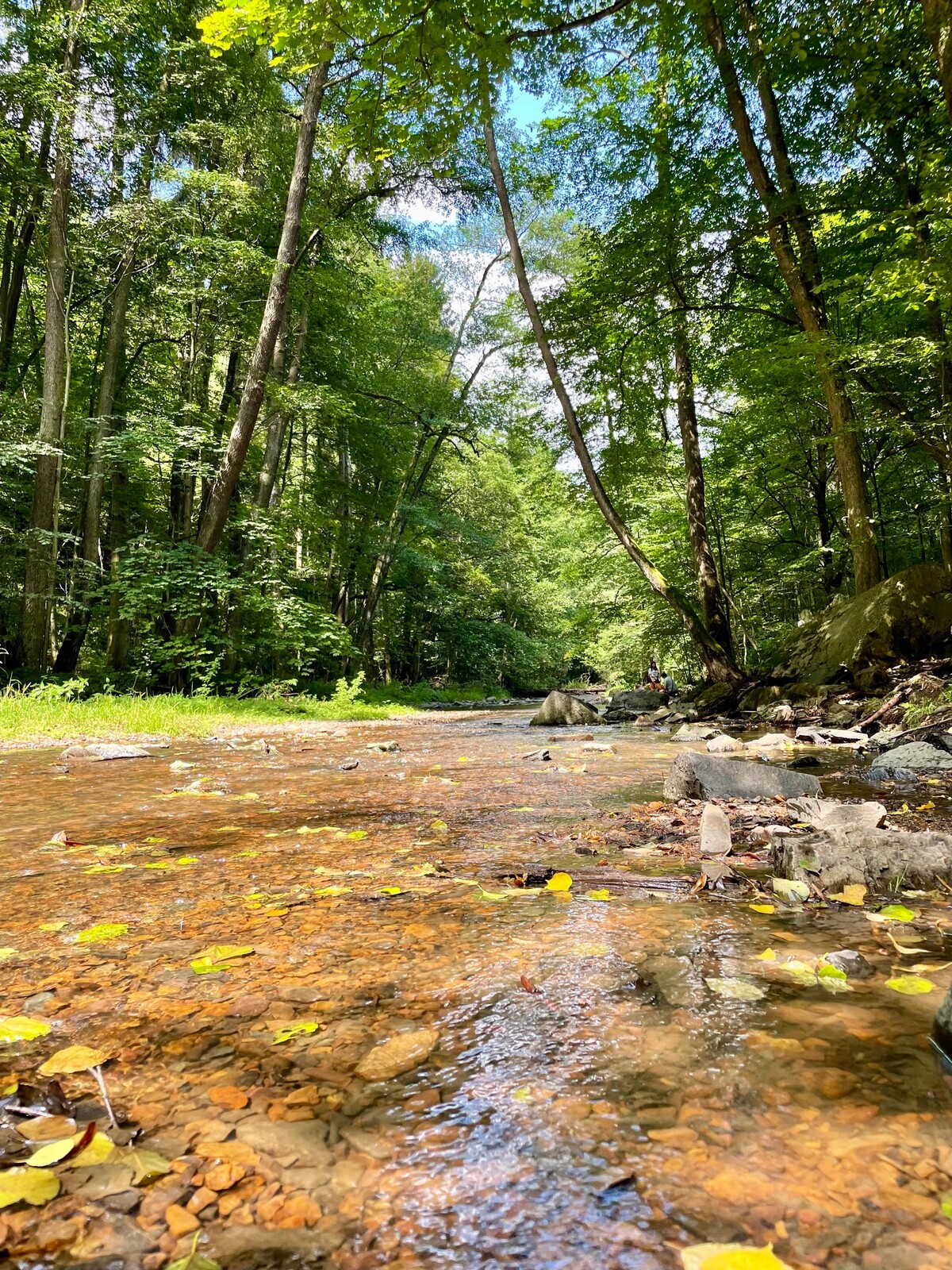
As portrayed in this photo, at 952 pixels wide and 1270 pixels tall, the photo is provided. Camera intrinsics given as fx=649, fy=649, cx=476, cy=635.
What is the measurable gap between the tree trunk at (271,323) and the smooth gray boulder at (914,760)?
10232 mm

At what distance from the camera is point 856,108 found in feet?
22.9

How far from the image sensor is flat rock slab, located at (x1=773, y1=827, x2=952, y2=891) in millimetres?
2078

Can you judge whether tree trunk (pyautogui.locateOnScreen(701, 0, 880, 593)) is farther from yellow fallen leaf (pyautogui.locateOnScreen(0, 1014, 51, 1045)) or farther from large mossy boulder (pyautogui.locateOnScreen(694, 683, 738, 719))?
yellow fallen leaf (pyautogui.locateOnScreen(0, 1014, 51, 1045))

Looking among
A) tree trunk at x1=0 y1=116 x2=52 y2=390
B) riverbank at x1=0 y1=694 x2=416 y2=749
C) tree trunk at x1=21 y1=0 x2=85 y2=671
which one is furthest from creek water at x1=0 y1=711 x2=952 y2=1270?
tree trunk at x1=0 y1=116 x2=52 y2=390

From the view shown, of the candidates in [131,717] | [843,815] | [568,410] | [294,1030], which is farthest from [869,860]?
[131,717]

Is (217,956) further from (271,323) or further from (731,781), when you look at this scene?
(271,323)

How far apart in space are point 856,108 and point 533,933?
9194 millimetres

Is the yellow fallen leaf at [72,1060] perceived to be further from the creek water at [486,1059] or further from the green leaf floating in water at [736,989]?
the green leaf floating in water at [736,989]

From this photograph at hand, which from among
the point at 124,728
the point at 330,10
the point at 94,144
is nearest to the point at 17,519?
the point at 94,144

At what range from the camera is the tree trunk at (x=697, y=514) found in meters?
11.6

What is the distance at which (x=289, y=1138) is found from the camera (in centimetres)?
97

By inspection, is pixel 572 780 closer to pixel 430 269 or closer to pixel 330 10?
pixel 330 10

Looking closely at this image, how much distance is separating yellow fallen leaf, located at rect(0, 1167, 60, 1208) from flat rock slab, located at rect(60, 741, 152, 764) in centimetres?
534

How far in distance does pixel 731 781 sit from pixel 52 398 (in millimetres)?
12432
